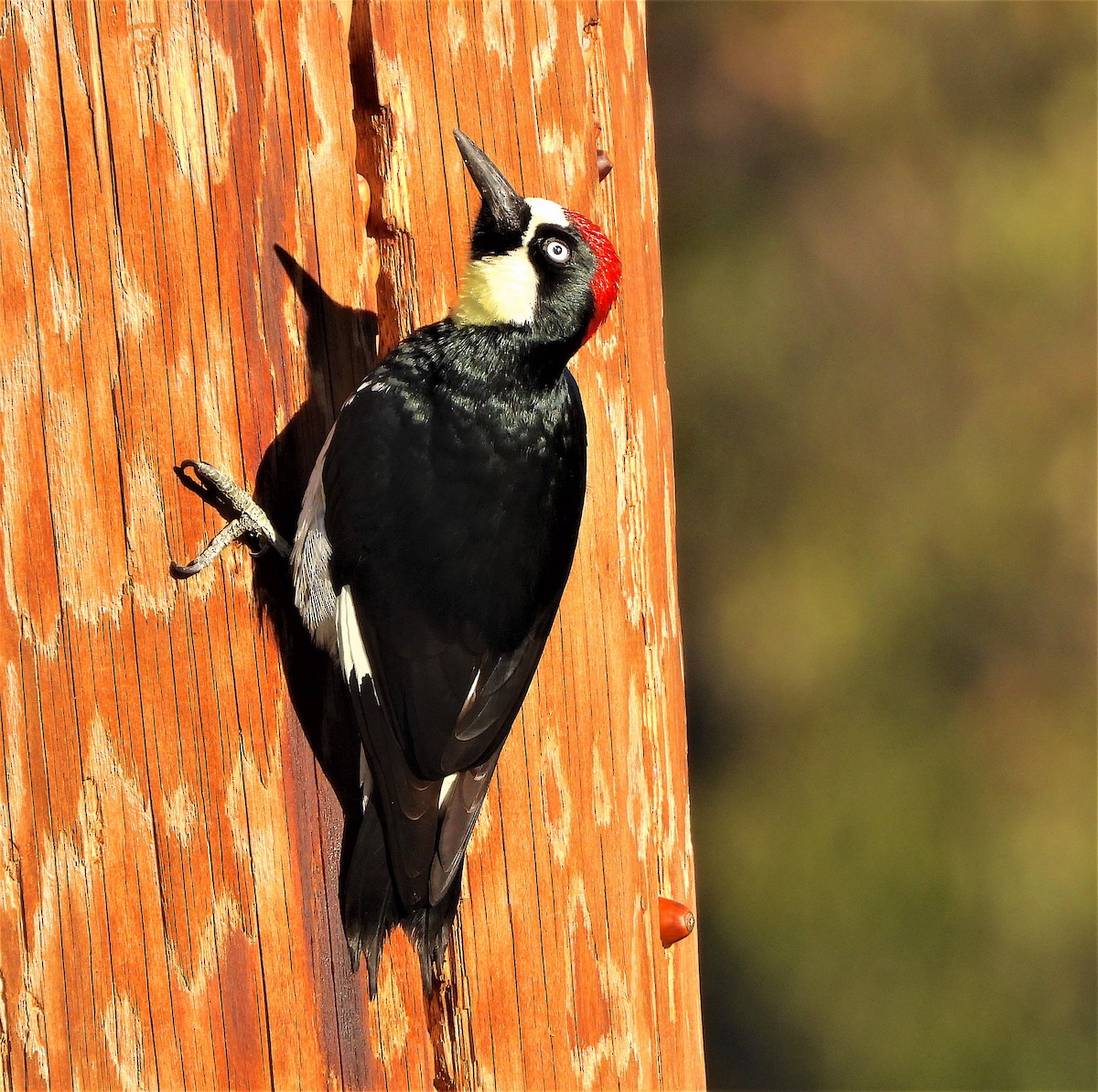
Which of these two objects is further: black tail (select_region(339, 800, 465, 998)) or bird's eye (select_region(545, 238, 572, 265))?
bird's eye (select_region(545, 238, 572, 265))

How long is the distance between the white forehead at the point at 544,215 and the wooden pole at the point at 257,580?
0.26 feet

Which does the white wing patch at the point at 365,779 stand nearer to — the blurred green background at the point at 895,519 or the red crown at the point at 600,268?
the red crown at the point at 600,268

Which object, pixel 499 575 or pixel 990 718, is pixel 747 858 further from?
pixel 499 575

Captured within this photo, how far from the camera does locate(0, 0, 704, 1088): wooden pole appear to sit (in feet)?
5.64

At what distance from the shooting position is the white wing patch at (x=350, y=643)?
1.91 m

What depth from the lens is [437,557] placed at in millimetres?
2004

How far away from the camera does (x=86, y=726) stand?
68.0 inches

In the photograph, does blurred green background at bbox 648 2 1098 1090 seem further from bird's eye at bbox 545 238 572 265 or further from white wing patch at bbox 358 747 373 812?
white wing patch at bbox 358 747 373 812

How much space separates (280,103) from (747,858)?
3648mm

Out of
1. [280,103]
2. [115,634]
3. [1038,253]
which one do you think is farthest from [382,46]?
[1038,253]

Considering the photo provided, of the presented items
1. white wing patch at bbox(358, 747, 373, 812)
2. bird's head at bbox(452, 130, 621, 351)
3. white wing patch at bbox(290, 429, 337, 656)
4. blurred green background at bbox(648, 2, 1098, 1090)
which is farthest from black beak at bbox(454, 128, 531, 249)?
blurred green background at bbox(648, 2, 1098, 1090)

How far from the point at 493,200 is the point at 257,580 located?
698 mm

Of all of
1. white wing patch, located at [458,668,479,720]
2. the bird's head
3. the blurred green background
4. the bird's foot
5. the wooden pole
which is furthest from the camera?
the blurred green background

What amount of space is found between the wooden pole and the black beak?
0.05m
